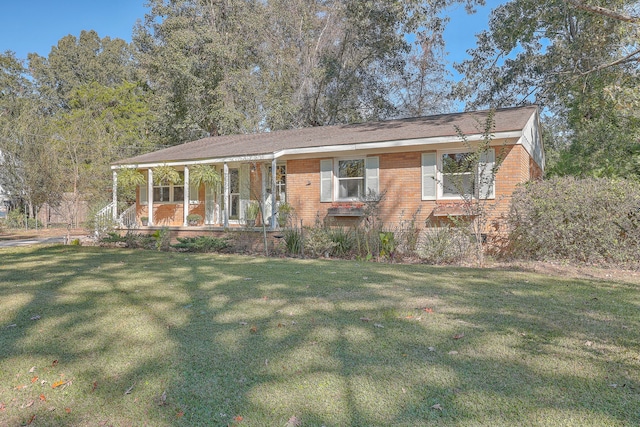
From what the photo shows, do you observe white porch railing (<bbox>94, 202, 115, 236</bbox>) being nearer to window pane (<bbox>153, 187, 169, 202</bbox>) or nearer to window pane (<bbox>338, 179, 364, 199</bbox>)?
window pane (<bbox>153, 187, 169, 202</bbox>)

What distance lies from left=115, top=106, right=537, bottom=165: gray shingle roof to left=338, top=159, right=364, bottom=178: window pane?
73 cm

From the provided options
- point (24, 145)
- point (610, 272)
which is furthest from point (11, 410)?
point (24, 145)

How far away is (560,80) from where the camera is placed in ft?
50.6

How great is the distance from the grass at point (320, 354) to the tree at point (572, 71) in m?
9.51

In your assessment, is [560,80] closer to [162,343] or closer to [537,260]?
[537,260]

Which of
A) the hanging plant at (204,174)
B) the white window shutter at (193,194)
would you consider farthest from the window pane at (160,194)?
the hanging plant at (204,174)

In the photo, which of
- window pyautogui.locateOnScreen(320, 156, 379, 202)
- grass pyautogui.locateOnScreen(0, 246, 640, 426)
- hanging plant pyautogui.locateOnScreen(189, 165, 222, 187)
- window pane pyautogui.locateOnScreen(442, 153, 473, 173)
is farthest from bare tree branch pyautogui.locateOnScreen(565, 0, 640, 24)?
hanging plant pyautogui.locateOnScreen(189, 165, 222, 187)

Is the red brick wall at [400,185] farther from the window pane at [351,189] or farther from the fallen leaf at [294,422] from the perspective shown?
the fallen leaf at [294,422]

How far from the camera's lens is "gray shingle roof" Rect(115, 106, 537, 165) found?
1106 cm

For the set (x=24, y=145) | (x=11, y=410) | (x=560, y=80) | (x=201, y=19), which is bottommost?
(x=11, y=410)

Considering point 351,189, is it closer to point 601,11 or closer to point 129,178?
point 601,11

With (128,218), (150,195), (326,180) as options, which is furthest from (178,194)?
(326,180)

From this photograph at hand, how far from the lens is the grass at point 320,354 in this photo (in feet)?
8.66

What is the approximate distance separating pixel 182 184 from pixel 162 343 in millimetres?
13557
